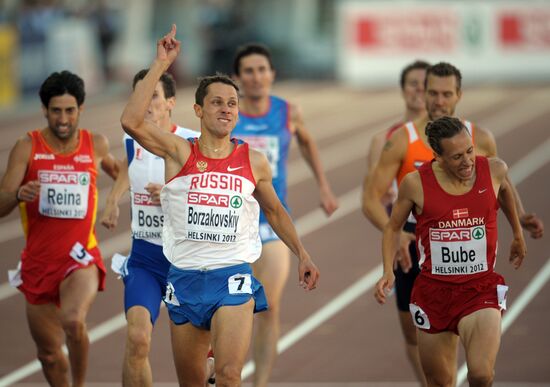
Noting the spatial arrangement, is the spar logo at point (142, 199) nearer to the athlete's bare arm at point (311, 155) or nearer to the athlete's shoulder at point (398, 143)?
the athlete's shoulder at point (398, 143)

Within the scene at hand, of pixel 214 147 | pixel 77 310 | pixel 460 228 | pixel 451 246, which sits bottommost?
pixel 77 310

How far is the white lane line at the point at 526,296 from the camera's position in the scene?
11.6 m

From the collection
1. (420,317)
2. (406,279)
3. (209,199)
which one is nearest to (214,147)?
(209,199)

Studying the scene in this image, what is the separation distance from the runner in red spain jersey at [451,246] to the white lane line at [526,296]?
2781 mm

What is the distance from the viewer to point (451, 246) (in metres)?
7.37

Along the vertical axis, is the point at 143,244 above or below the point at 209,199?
below

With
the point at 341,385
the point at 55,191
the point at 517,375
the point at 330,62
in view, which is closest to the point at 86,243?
the point at 55,191

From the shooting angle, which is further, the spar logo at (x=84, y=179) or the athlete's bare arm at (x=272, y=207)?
the spar logo at (x=84, y=179)

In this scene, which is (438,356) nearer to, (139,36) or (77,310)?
(77,310)

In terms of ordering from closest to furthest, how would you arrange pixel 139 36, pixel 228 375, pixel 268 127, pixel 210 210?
pixel 228 375, pixel 210 210, pixel 268 127, pixel 139 36

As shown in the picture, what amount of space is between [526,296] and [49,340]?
18.1ft

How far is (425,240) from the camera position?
295 inches

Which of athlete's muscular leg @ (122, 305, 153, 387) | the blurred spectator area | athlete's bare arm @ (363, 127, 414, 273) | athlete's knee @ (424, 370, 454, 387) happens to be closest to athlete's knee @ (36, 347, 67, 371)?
athlete's muscular leg @ (122, 305, 153, 387)

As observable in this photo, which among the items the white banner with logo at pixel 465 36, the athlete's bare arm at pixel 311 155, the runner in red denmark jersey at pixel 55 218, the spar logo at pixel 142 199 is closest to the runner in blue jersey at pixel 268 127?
the athlete's bare arm at pixel 311 155
